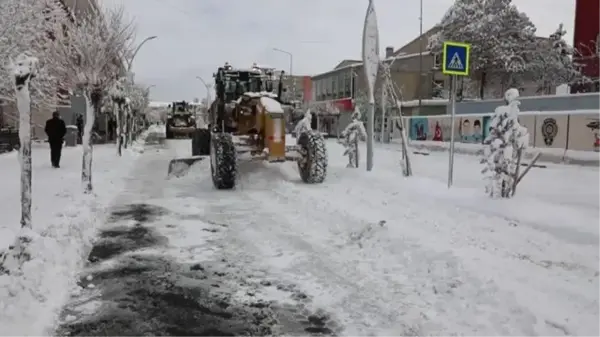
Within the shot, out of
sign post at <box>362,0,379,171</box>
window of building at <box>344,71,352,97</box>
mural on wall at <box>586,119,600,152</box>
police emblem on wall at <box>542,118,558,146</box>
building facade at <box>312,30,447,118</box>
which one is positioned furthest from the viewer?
window of building at <box>344,71,352,97</box>

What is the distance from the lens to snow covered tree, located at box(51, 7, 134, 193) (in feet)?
41.3

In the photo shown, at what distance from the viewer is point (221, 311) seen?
505cm

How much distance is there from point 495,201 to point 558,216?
1.36m

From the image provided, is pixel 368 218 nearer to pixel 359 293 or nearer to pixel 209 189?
pixel 359 293

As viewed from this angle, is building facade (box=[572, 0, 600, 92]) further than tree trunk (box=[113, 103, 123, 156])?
Yes

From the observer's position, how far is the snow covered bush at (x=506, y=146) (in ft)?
35.1

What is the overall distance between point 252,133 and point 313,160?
173cm

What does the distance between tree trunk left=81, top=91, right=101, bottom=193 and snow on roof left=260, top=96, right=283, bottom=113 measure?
377cm

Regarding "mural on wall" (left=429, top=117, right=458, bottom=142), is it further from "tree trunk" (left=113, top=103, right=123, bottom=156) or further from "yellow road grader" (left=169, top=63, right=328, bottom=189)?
"yellow road grader" (left=169, top=63, right=328, bottom=189)

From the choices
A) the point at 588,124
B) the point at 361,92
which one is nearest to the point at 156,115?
the point at 361,92

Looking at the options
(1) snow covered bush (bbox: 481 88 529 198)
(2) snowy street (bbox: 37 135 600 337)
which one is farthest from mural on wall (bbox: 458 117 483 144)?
(1) snow covered bush (bbox: 481 88 529 198)

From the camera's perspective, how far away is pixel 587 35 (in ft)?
122

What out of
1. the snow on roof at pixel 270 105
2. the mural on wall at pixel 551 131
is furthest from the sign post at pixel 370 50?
the mural on wall at pixel 551 131

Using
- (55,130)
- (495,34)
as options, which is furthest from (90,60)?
(495,34)
